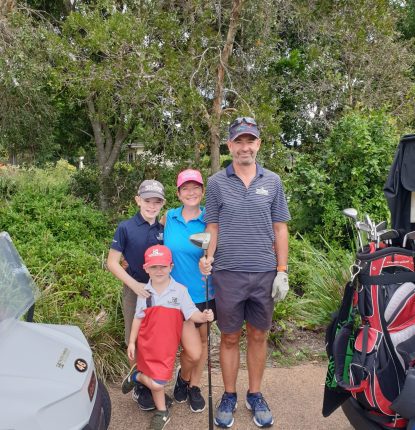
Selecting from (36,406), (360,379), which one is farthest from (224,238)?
(36,406)

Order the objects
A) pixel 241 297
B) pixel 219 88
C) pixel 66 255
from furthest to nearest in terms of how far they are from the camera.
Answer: pixel 219 88 → pixel 66 255 → pixel 241 297

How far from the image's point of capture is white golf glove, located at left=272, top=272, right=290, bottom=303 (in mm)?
3330

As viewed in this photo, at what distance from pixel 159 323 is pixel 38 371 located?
3.62 ft

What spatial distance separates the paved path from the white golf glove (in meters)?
1.00

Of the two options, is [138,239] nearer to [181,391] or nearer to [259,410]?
[181,391]

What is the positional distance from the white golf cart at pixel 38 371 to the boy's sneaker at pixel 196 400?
3.26 feet

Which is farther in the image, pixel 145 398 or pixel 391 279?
pixel 145 398

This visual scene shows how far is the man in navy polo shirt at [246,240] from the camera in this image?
3381mm

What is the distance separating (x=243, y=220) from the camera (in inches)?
133

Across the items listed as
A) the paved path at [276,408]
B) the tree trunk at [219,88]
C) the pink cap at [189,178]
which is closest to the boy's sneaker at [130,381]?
the paved path at [276,408]

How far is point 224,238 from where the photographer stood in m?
3.41

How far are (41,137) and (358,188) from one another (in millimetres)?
5314

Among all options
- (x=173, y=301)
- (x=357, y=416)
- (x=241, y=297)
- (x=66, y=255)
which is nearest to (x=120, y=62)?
(x=66, y=255)

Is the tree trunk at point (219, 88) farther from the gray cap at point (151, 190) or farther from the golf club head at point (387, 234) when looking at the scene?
the golf club head at point (387, 234)
